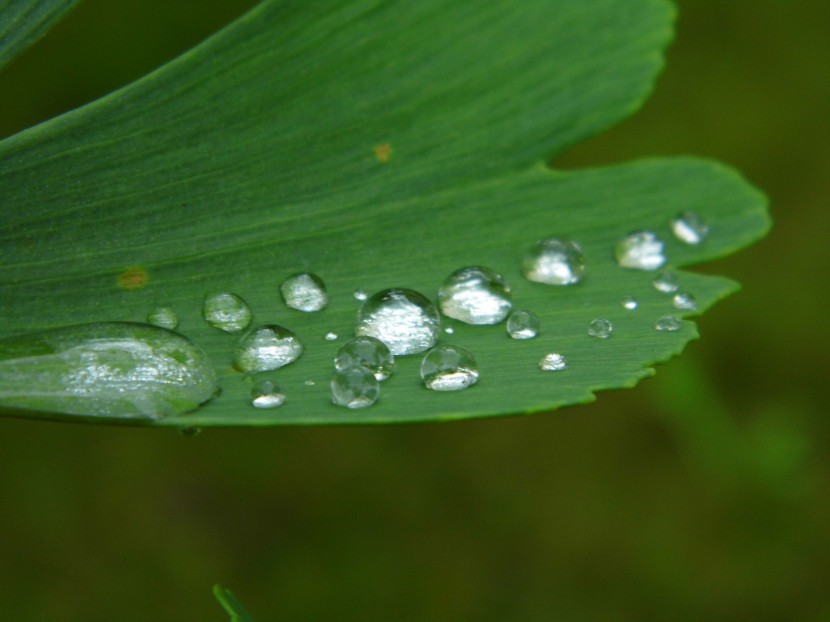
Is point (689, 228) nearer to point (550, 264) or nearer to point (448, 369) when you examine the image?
point (550, 264)

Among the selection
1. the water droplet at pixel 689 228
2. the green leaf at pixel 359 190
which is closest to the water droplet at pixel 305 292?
the green leaf at pixel 359 190

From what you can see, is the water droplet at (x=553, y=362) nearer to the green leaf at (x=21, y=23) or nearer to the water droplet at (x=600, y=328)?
the water droplet at (x=600, y=328)

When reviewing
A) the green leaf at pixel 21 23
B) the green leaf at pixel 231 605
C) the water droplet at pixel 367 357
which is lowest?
the green leaf at pixel 231 605

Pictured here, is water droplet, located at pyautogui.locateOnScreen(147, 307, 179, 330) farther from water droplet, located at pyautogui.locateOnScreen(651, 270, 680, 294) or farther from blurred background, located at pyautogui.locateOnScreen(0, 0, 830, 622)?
blurred background, located at pyautogui.locateOnScreen(0, 0, 830, 622)

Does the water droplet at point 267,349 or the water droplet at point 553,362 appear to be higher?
the water droplet at point 267,349

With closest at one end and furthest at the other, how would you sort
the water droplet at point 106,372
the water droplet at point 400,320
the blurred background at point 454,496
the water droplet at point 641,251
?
the water droplet at point 106,372
the water droplet at point 400,320
the water droplet at point 641,251
the blurred background at point 454,496

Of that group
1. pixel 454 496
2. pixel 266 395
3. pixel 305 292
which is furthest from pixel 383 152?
pixel 454 496

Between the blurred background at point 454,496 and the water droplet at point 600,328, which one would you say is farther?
the blurred background at point 454,496

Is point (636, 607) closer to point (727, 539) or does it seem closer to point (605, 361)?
point (727, 539)
